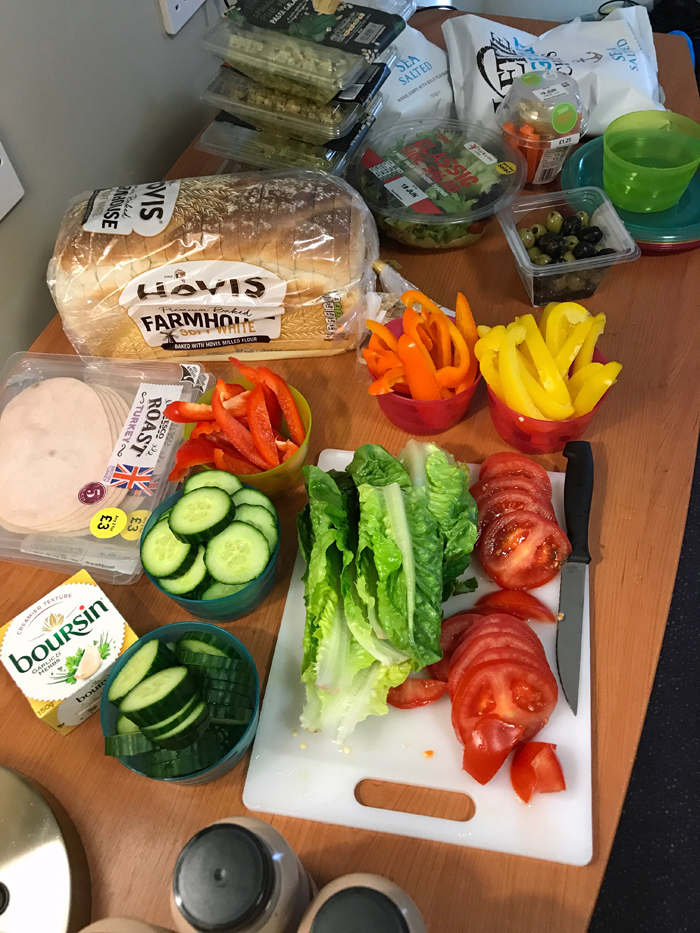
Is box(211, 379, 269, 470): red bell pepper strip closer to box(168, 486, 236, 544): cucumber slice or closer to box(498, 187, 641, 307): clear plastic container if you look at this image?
box(168, 486, 236, 544): cucumber slice

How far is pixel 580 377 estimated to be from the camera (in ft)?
3.04

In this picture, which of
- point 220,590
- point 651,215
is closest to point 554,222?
point 651,215

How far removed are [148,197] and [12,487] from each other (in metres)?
0.54

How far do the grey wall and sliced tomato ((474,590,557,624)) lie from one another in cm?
98

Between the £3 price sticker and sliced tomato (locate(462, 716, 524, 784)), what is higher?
the £3 price sticker

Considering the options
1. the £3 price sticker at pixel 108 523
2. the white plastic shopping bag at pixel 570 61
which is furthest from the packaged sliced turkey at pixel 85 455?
the white plastic shopping bag at pixel 570 61

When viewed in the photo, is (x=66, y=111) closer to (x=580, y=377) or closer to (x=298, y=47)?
(x=298, y=47)

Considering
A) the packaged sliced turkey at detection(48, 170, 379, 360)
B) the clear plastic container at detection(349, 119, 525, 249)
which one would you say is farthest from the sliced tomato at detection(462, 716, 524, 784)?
the clear plastic container at detection(349, 119, 525, 249)

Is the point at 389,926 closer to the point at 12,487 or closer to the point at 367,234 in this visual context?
the point at 12,487

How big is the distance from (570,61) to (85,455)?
1.37 m

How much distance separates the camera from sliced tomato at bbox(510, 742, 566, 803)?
0.73 m

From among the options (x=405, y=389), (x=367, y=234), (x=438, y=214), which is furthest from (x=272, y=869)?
(x=438, y=214)

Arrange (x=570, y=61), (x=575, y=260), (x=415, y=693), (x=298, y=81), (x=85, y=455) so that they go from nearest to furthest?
1. (x=415, y=693)
2. (x=85, y=455)
3. (x=575, y=260)
4. (x=298, y=81)
5. (x=570, y=61)

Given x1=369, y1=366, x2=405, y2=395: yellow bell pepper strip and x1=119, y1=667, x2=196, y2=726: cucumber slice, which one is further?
x1=369, y1=366, x2=405, y2=395: yellow bell pepper strip
